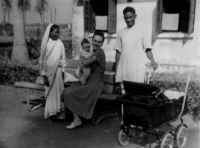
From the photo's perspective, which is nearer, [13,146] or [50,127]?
[13,146]

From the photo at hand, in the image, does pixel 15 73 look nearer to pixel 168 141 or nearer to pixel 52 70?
pixel 52 70

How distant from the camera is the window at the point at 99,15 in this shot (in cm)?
955

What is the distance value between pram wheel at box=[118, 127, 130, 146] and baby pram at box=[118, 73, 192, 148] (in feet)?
0.11

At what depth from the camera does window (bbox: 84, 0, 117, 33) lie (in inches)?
→ 376

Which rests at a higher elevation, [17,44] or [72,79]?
[17,44]

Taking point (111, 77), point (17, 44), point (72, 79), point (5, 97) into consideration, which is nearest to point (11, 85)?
point (5, 97)

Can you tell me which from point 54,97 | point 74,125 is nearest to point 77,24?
point 54,97

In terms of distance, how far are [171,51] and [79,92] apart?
17.6ft

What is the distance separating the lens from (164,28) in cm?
932

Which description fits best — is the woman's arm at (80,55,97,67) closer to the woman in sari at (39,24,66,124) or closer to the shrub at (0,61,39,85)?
the woman in sari at (39,24,66,124)

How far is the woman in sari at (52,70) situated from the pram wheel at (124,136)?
5.14 feet

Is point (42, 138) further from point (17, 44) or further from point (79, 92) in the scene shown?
point (17, 44)

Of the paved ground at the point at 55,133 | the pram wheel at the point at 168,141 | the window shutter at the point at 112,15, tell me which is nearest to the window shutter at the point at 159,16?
the window shutter at the point at 112,15

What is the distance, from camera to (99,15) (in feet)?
35.5
